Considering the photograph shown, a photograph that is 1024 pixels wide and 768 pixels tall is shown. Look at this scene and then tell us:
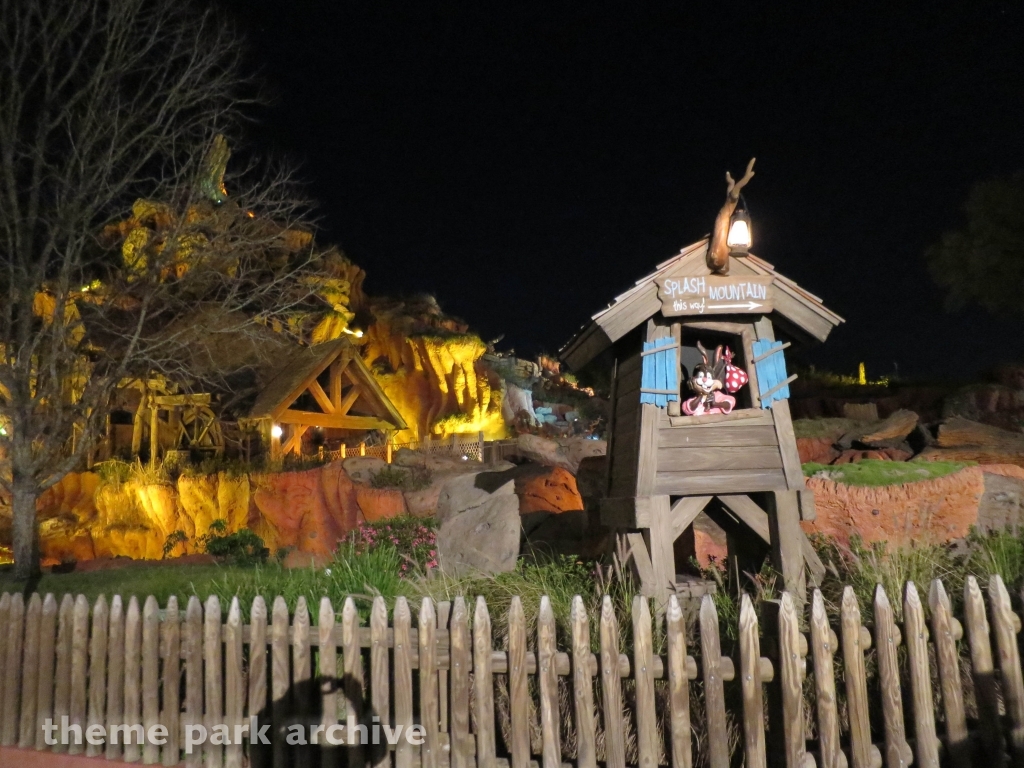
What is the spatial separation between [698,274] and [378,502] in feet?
46.1

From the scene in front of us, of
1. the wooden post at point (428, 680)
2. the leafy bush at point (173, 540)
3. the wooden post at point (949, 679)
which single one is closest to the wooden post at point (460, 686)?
the wooden post at point (428, 680)

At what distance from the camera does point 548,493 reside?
11.4 meters

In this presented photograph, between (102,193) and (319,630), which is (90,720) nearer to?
(319,630)

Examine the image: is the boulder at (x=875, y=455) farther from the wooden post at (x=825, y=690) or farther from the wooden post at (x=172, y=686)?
the wooden post at (x=172, y=686)

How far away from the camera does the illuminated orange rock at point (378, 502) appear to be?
18281 millimetres

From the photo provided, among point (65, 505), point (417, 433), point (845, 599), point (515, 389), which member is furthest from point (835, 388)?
point (65, 505)

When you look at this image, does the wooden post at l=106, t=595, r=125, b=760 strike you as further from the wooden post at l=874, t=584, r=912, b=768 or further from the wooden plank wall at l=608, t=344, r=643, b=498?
Result: the wooden post at l=874, t=584, r=912, b=768

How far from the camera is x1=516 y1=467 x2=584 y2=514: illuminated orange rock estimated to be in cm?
1115

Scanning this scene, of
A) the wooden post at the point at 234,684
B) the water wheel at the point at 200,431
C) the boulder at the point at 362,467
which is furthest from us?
the water wheel at the point at 200,431

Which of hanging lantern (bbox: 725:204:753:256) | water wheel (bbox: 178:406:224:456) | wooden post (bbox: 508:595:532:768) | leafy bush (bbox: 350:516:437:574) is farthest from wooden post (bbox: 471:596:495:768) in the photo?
water wheel (bbox: 178:406:224:456)

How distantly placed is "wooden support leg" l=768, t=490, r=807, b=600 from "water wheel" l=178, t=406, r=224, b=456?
22.9 meters

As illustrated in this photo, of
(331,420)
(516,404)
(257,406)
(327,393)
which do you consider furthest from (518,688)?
(516,404)

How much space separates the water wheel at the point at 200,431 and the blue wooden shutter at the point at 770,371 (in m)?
22.7

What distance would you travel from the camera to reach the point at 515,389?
122ft
